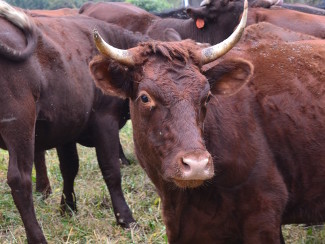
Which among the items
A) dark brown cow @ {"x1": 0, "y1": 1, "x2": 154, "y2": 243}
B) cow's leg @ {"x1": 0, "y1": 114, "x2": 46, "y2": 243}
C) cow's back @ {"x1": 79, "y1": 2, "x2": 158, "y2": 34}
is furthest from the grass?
cow's back @ {"x1": 79, "y1": 2, "x2": 158, "y2": 34}

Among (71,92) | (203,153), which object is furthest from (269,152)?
(71,92)

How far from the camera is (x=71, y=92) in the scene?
4914 millimetres

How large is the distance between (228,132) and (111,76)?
73cm

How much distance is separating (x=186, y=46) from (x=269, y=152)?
0.77 meters

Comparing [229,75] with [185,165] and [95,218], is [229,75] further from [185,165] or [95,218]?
[95,218]

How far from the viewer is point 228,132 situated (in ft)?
11.5

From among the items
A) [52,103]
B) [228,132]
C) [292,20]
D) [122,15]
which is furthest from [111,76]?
[122,15]

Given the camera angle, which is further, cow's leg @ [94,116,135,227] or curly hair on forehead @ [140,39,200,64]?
cow's leg @ [94,116,135,227]

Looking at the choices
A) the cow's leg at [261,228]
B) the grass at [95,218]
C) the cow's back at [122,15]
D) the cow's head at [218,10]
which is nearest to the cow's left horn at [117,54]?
the cow's leg at [261,228]

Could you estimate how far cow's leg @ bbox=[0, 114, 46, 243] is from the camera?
427 centimetres

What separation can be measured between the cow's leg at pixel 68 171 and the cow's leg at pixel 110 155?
429 millimetres

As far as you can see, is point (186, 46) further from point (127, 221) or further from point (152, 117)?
point (127, 221)

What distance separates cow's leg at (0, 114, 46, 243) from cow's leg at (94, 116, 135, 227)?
1060 millimetres

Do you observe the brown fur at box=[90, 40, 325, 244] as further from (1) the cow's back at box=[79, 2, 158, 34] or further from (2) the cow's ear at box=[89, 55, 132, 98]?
(1) the cow's back at box=[79, 2, 158, 34]
